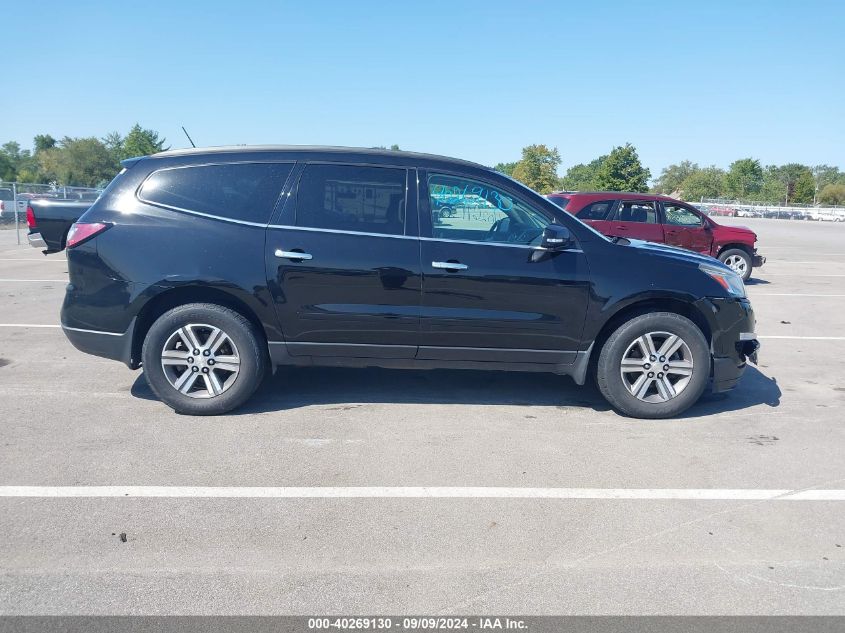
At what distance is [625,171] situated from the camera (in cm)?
5706

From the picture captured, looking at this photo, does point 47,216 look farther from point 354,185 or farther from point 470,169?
point 470,169

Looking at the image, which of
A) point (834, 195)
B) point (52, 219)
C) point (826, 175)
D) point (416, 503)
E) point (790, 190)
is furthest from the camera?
point (826, 175)

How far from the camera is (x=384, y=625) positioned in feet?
9.23

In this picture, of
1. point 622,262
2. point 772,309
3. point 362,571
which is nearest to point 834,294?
point 772,309

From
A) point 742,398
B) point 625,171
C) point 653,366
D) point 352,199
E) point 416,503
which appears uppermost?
point 625,171

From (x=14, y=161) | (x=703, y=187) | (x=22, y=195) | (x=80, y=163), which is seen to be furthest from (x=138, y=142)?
(x=703, y=187)

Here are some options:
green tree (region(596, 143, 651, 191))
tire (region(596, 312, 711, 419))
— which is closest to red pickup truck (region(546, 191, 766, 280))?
tire (region(596, 312, 711, 419))

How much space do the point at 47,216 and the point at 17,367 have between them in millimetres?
3521

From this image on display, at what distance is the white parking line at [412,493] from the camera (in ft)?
12.8

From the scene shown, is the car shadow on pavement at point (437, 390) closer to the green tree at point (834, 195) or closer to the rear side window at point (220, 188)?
the rear side window at point (220, 188)

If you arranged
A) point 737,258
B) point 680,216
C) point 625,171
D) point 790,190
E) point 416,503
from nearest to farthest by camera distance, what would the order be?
point 416,503 → point 680,216 → point 737,258 → point 625,171 → point 790,190

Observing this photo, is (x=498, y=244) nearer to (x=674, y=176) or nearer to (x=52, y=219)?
(x=52, y=219)

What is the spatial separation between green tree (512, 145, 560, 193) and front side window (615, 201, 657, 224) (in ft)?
206

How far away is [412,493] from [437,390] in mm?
2046
